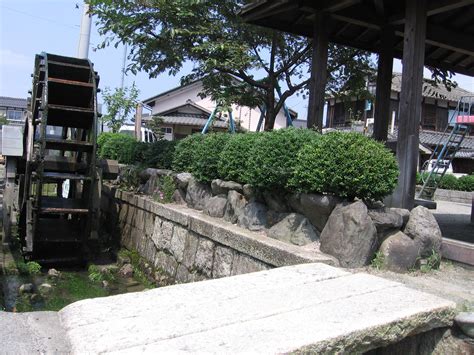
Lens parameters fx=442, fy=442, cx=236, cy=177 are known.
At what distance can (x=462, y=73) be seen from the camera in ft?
26.7

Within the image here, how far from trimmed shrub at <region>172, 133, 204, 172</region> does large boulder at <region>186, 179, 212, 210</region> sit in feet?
1.32

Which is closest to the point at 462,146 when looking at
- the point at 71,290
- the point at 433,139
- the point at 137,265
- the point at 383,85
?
the point at 433,139

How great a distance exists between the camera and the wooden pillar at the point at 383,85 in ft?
21.5

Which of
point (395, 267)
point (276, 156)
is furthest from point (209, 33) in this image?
point (395, 267)

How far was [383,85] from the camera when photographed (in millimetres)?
6652

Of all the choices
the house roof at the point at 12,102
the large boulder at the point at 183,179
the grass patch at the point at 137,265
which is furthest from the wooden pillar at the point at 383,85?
the house roof at the point at 12,102

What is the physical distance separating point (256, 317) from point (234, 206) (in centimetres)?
291

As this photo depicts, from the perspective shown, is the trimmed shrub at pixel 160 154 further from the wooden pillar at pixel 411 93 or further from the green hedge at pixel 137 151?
the wooden pillar at pixel 411 93

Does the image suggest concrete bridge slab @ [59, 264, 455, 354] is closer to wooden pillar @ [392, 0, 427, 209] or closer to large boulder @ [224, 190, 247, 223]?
wooden pillar @ [392, 0, 427, 209]

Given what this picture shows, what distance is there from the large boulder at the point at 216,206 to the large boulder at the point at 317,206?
4.43ft

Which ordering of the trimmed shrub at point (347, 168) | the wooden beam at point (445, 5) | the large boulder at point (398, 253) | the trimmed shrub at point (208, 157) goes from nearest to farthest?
1. the large boulder at point (398, 253)
2. the trimmed shrub at point (347, 168)
3. the wooden beam at point (445, 5)
4. the trimmed shrub at point (208, 157)

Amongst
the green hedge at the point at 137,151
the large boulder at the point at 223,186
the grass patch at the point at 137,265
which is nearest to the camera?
the large boulder at the point at 223,186

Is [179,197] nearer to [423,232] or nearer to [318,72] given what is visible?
[318,72]

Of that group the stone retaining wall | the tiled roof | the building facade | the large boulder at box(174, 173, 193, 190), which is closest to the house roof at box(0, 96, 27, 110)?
the building facade
